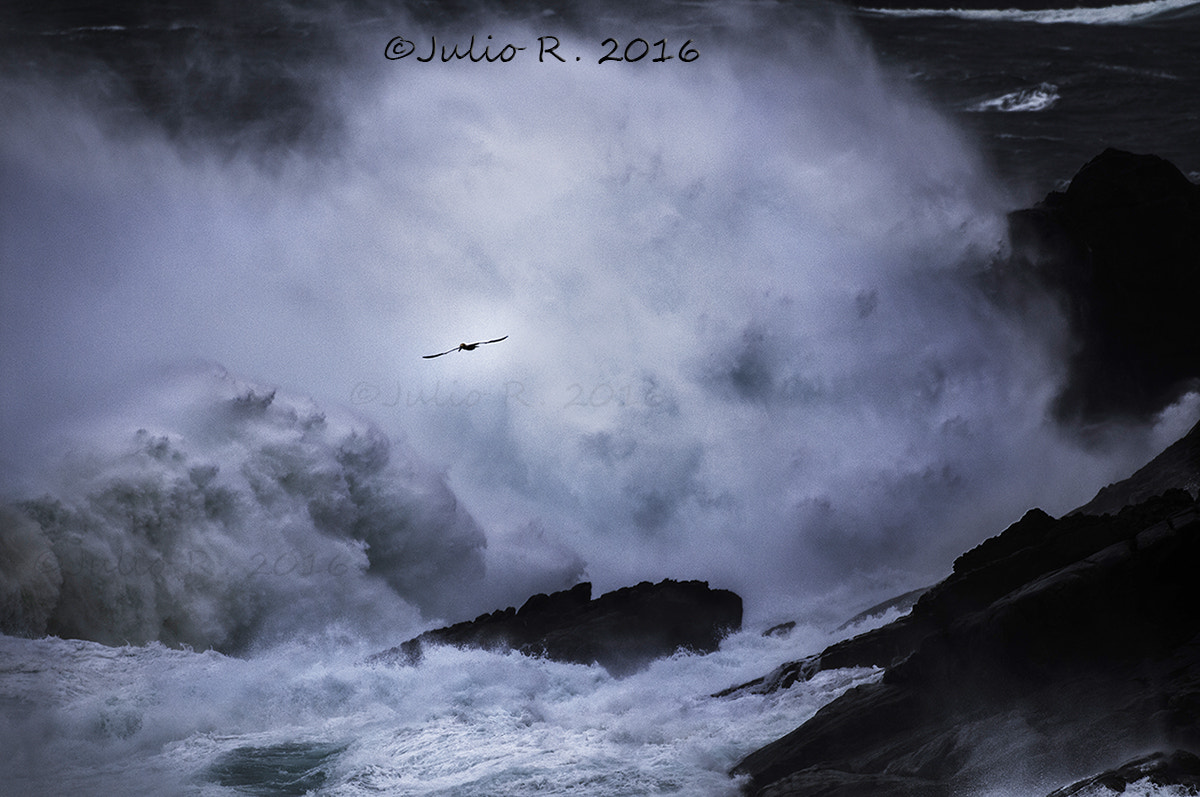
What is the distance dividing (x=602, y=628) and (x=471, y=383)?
7.77m

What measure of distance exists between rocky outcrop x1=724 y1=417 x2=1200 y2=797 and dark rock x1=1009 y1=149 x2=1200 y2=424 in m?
12.2

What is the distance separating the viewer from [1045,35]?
4403 cm

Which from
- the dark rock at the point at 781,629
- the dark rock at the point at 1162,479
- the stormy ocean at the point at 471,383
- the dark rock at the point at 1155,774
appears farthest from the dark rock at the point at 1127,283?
the dark rock at the point at 1155,774

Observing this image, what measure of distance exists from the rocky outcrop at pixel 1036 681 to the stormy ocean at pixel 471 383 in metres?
1.84

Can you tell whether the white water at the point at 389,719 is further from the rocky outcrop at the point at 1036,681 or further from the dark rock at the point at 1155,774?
the dark rock at the point at 1155,774

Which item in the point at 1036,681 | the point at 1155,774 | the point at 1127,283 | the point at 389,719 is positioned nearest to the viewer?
the point at 1155,774

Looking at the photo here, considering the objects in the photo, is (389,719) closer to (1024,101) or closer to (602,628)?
(602,628)

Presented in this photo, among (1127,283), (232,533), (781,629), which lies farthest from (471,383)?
(1127,283)

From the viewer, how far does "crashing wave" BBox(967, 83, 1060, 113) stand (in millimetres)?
38188

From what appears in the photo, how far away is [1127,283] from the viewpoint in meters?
26.6

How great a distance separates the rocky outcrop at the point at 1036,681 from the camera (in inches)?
503

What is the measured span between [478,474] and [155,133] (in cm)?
1212

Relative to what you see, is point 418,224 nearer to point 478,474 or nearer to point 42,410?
point 478,474

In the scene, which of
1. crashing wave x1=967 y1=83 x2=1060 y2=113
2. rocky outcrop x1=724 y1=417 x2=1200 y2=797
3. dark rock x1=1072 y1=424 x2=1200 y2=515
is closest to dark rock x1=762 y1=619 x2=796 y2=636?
dark rock x1=1072 y1=424 x2=1200 y2=515
